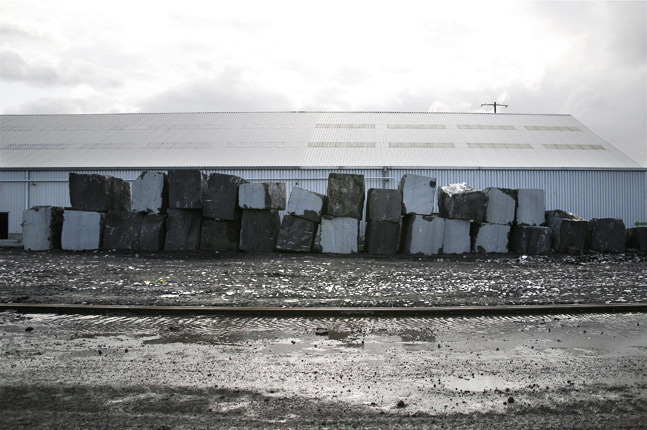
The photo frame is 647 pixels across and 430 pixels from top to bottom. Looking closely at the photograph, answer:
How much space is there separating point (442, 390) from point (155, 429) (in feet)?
6.68

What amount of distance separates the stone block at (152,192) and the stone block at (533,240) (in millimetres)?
10071

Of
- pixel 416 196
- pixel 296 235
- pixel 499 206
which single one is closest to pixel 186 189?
pixel 296 235

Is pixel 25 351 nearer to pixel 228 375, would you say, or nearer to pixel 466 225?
pixel 228 375

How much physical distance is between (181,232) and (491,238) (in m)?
8.69

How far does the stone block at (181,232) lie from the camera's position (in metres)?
13.9

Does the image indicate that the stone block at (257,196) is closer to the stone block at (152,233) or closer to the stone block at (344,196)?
the stone block at (344,196)

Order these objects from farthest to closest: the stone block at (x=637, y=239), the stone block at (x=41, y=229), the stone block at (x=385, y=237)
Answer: the stone block at (x=637, y=239) → the stone block at (x=41, y=229) → the stone block at (x=385, y=237)

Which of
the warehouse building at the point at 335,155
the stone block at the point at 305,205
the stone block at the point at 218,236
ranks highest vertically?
the warehouse building at the point at 335,155

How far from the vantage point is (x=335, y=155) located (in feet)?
71.8

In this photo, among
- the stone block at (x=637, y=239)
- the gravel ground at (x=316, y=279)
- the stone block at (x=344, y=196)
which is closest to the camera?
the gravel ground at (x=316, y=279)

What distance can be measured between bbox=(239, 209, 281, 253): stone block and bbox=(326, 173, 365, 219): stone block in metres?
1.74

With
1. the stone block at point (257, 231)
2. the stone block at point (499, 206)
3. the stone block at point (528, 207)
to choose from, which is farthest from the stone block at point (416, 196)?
the stone block at point (257, 231)

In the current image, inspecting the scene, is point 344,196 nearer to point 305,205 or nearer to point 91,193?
point 305,205

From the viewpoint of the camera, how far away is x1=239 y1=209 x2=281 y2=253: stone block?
1380 centimetres
